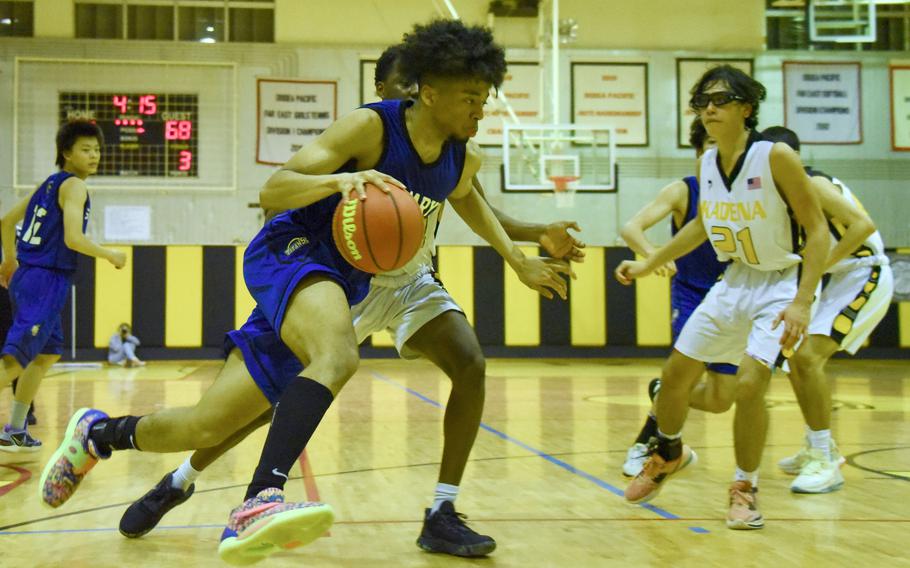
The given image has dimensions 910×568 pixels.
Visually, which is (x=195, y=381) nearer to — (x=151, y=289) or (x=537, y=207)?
(x=151, y=289)

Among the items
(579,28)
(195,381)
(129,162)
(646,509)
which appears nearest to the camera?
(646,509)

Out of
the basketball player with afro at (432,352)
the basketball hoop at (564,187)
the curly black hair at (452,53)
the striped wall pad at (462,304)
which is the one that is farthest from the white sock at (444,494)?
the striped wall pad at (462,304)

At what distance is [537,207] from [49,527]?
41.9ft

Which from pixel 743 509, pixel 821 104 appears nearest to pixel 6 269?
pixel 743 509

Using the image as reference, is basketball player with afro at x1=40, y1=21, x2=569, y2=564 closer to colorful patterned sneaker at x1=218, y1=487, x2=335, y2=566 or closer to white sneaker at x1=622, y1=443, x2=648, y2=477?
colorful patterned sneaker at x1=218, y1=487, x2=335, y2=566

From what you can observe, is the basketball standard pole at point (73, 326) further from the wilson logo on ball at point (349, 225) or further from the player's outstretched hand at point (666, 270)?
the wilson logo on ball at point (349, 225)

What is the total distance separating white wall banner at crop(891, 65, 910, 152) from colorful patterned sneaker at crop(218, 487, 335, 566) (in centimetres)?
1608

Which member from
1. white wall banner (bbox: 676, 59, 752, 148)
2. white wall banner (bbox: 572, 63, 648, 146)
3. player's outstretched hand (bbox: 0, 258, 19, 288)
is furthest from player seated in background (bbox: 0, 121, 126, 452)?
white wall banner (bbox: 676, 59, 752, 148)

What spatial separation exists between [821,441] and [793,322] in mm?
1138

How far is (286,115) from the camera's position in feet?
50.3

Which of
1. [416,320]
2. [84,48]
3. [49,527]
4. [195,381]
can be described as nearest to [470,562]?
[416,320]

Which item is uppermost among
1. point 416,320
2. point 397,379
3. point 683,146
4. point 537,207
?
point 683,146

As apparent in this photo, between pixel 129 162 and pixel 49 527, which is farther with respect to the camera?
pixel 129 162

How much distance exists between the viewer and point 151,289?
15.0m
